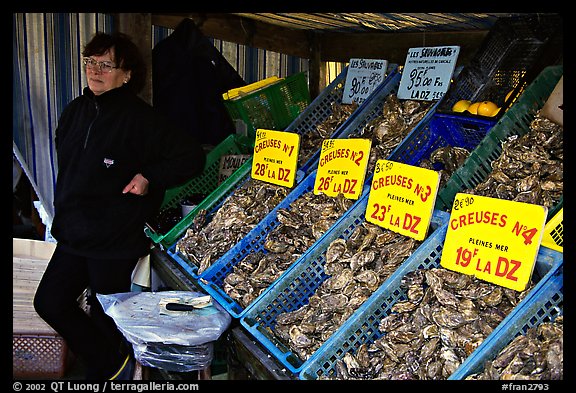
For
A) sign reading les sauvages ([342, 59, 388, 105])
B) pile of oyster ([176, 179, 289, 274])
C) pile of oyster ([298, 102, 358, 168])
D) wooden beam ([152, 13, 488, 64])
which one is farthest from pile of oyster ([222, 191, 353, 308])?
wooden beam ([152, 13, 488, 64])

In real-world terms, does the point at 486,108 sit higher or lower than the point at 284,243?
higher

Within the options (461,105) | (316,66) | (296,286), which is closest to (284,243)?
(296,286)

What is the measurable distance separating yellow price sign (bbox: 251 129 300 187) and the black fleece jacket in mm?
462

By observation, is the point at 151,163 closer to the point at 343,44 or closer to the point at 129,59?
the point at 129,59

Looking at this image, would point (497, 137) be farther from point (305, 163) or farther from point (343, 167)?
point (305, 163)

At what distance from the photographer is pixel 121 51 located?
11.3 feet

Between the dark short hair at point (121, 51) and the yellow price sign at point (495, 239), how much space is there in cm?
203

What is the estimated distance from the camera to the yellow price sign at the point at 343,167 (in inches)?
121

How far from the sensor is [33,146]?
4660 mm

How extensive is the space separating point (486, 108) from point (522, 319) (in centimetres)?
Result: 135

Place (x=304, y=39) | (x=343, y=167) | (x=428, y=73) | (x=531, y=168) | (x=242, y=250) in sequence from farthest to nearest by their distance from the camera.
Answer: (x=304, y=39) → (x=428, y=73) → (x=242, y=250) → (x=343, y=167) → (x=531, y=168)

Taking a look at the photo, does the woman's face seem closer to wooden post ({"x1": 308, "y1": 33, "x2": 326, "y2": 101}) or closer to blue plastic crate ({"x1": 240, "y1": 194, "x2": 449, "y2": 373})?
blue plastic crate ({"x1": 240, "y1": 194, "x2": 449, "y2": 373})
